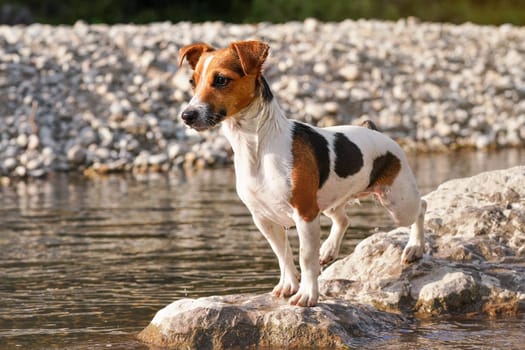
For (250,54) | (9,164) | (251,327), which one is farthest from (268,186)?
(9,164)

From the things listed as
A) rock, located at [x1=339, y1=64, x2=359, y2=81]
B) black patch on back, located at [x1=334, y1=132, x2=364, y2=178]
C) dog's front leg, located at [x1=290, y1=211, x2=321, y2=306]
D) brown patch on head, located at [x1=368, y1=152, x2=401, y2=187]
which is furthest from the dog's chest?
rock, located at [x1=339, y1=64, x2=359, y2=81]

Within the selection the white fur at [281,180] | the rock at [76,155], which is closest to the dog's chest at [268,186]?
the white fur at [281,180]

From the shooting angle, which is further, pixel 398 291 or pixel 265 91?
pixel 398 291

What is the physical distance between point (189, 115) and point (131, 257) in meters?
5.84

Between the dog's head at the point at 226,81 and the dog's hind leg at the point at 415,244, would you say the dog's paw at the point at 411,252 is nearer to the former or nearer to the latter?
the dog's hind leg at the point at 415,244

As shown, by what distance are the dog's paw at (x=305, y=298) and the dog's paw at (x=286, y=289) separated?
0.35 metres

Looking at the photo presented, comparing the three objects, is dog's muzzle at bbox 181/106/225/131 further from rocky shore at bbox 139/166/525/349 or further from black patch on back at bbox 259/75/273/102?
rocky shore at bbox 139/166/525/349

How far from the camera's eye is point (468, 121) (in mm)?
26906

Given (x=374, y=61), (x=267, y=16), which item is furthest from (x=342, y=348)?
(x=267, y=16)

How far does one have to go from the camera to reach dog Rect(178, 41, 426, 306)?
7.97m

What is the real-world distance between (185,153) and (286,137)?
15.4 meters

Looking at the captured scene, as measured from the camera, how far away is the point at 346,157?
28.8ft

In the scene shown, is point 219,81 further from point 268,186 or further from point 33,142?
point 33,142

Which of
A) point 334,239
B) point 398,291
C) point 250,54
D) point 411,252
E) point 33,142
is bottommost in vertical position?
point 398,291
